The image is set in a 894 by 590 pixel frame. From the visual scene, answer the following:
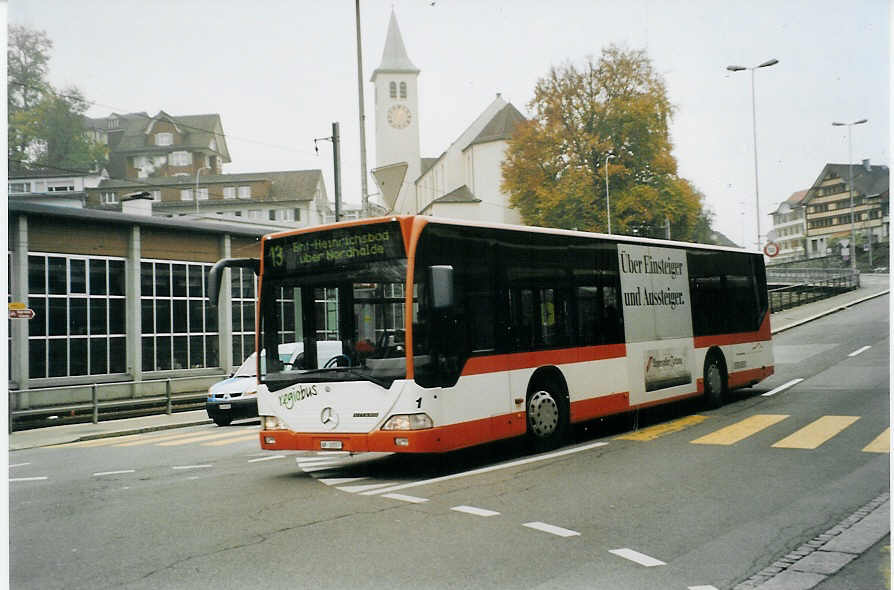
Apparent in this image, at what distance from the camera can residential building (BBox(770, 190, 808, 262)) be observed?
28.0 m

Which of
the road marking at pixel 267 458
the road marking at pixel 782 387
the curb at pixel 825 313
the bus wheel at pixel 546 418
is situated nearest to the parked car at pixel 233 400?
the road marking at pixel 267 458

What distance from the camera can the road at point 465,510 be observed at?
6.03 meters

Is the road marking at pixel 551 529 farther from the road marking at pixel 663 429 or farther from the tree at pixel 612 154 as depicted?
the tree at pixel 612 154

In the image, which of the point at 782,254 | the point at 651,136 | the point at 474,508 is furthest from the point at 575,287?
the point at 651,136

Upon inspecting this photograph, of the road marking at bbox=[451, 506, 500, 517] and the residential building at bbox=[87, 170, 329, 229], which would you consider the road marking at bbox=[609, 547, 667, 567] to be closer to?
the road marking at bbox=[451, 506, 500, 517]

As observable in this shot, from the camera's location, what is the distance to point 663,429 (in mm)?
13578

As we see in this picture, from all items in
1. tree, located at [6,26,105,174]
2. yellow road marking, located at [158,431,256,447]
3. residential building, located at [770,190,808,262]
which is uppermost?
tree, located at [6,26,105,174]

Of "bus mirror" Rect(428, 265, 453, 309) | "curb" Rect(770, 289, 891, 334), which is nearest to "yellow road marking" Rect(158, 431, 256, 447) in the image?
"bus mirror" Rect(428, 265, 453, 309)

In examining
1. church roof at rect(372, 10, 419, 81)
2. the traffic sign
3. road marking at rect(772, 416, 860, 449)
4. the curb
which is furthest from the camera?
church roof at rect(372, 10, 419, 81)

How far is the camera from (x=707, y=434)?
41.9ft

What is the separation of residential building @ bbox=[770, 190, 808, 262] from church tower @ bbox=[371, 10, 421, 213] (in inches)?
2000

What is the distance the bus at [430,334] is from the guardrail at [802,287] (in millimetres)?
31137

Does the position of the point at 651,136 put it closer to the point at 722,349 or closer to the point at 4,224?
the point at 722,349

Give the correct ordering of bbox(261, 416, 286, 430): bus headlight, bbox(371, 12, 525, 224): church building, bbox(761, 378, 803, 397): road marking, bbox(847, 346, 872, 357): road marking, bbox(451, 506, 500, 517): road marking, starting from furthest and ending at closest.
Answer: bbox(371, 12, 525, 224): church building < bbox(847, 346, 872, 357): road marking < bbox(761, 378, 803, 397): road marking < bbox(261, 416, 286, 430): bus headlight < bbox(451, 506, 500, 517): road marking
